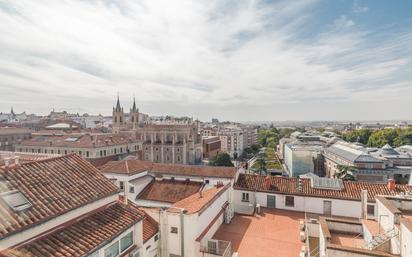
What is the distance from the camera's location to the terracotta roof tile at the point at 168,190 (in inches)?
889

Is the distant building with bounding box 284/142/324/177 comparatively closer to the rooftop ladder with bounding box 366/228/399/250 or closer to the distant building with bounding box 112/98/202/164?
the distant building with bounding box 112/98/202/164

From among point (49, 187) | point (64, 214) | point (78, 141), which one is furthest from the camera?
point (78, 141)

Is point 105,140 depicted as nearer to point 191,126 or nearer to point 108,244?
point 191,126

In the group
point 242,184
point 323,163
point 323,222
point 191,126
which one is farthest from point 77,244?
point 191,126

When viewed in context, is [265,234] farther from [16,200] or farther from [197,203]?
[16,200]

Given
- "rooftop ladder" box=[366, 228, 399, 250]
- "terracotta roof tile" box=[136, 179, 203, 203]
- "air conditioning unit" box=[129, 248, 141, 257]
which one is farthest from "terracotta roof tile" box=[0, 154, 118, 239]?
"rooftop ladder" box=[366, 228, 399, 250]

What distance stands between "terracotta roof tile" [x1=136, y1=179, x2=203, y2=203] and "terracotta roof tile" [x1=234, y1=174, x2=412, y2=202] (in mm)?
4275

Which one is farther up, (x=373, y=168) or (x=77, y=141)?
(x=77, y=141)

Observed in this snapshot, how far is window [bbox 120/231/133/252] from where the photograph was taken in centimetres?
1050

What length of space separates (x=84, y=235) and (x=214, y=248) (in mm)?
8343

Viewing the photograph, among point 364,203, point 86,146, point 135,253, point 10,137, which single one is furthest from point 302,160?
point 10,137

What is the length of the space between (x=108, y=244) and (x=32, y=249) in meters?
2.44

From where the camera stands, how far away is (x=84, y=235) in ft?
29.3

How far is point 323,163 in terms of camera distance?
54.3 meters
